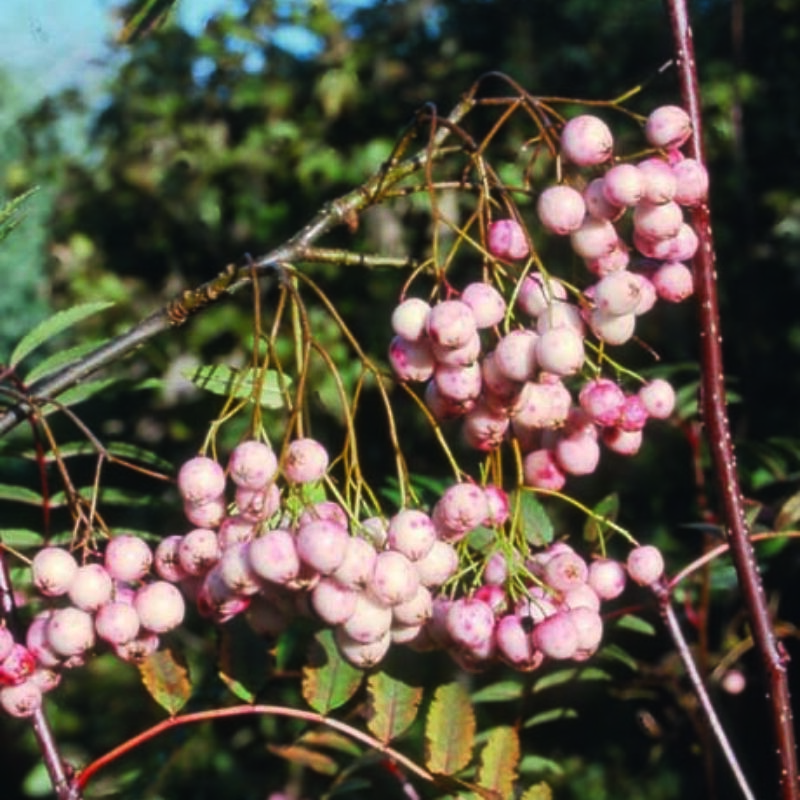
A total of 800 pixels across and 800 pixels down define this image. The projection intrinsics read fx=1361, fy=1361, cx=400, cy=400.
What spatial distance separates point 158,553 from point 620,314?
244mm

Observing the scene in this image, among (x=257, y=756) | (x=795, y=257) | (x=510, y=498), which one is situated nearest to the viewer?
(x=510, y=498)

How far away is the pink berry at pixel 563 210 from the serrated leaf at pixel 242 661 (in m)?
0.29

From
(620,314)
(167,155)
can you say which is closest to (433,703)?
(620,314)

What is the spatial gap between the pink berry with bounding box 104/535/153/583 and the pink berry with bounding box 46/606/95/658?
0.02m

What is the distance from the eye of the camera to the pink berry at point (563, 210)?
614mm

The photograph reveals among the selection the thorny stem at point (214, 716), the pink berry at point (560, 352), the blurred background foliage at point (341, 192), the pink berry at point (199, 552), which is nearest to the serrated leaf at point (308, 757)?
the thorny stem at point (214, 716)

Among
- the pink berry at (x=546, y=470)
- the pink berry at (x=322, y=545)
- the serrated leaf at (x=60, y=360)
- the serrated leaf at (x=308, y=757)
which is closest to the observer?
the pink berry at (x=322, y=545)

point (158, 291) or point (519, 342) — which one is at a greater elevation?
point (519, 342)

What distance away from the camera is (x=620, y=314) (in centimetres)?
61

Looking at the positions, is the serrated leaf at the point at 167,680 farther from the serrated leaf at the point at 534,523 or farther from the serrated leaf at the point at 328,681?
the serrated leaf at the point at 534,523

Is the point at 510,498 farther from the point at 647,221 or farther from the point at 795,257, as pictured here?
the point at 795,257

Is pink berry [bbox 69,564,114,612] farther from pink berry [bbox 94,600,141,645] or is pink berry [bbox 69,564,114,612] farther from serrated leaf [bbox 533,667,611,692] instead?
serrated leaf [bbox 533,667,611,692]

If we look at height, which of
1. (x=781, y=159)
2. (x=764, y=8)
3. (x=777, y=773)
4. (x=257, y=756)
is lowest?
(x=257, y=756)

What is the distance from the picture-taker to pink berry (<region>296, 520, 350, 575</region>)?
57cm
